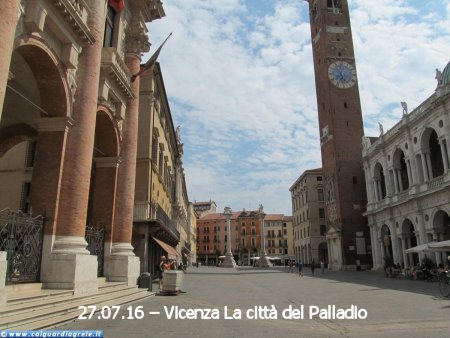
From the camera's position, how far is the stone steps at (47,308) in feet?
23.1

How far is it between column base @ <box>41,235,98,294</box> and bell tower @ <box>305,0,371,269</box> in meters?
42.0

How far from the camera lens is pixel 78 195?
1115cm

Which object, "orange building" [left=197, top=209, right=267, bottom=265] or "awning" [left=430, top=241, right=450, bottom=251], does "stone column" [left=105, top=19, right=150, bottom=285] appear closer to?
"awning" [left=430, top=241, right=450, bottom=251]

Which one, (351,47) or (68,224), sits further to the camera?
(351,47)

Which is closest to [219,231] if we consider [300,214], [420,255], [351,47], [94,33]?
[300,214]

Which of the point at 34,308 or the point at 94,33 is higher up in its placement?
Result: the point at 94,33

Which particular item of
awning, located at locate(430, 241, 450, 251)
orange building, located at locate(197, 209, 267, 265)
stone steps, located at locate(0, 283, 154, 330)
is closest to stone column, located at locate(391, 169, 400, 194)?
awning, located at locate(430, 241, 450, 251)

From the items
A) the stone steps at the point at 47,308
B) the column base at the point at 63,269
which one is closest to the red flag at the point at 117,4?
the column base at the point at 63,269

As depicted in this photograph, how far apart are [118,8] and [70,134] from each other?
735cm

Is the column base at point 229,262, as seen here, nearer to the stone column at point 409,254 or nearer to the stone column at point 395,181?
the stone column at point 409,254

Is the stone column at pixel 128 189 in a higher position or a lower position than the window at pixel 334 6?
lower

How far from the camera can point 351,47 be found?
180ft

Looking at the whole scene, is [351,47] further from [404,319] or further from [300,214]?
[404,319]

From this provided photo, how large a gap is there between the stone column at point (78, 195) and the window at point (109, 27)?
329 centimetres
